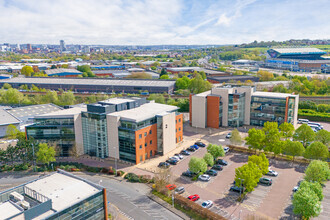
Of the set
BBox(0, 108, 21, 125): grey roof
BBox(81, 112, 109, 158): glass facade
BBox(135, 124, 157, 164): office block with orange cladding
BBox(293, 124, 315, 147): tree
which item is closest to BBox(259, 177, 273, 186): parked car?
BBox(293, 124, 315, 147): tree

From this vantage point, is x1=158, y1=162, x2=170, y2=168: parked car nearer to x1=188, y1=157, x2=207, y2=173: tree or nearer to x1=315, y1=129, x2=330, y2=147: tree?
x1=188, y1=157, x2=207, y2=173: tree

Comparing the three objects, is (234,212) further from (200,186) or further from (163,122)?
(163,122)

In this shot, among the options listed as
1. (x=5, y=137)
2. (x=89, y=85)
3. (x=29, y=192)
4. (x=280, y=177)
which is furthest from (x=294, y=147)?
(x=89, y=85)

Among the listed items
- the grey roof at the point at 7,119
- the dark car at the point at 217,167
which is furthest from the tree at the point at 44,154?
the dark car at the point at 217,167

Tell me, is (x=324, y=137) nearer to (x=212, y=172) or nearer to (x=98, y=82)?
(x=212, y=172)

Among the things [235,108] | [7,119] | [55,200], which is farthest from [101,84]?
[55,200]
